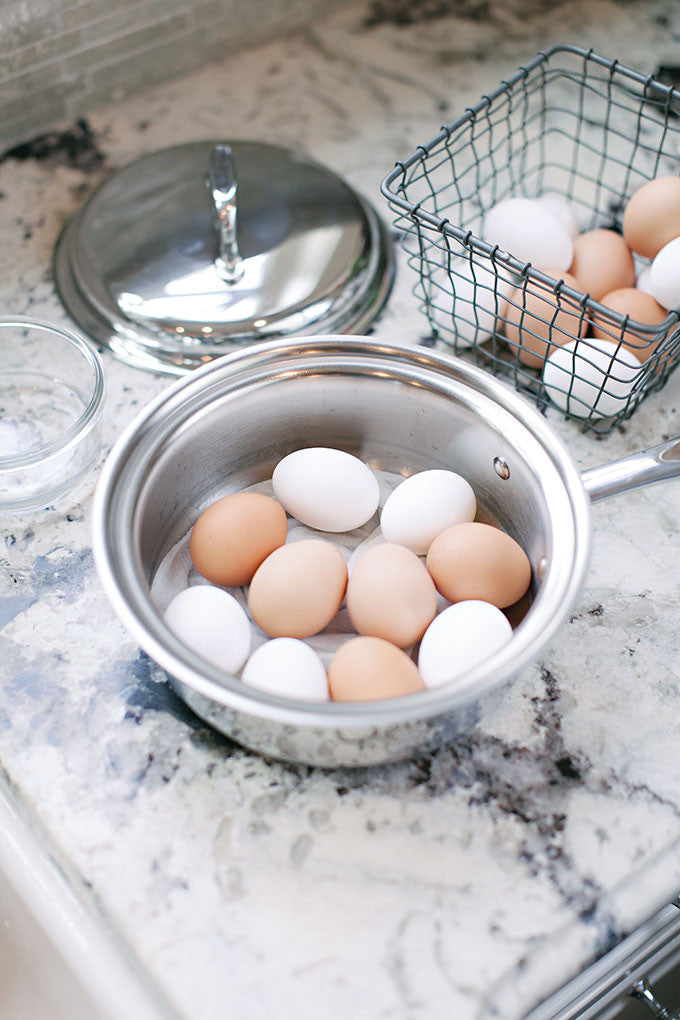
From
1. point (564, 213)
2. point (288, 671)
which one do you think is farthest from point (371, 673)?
point (564, 213)

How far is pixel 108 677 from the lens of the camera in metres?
0.66

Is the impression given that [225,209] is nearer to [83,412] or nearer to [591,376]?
[83,412]

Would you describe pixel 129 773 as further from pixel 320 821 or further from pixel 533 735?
pixel 533 735

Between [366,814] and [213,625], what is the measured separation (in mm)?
155

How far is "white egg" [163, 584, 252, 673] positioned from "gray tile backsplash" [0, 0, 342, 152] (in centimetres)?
67

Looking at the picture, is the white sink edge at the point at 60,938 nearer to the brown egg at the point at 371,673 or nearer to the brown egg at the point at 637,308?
the brown egg at the point at 371,673

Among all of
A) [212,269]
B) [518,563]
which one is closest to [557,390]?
[518,563]

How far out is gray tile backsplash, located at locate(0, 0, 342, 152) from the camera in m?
0.98

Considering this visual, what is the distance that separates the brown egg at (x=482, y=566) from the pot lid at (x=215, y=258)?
298 millimetres

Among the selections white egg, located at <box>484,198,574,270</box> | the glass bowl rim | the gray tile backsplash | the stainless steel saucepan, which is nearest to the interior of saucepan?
the stainless steel saucepan

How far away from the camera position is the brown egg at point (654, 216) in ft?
2.76

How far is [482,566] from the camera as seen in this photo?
2.09ft

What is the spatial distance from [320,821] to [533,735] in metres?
0.16

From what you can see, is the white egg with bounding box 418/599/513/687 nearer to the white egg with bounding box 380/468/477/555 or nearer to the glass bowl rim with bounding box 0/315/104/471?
the white egg with bounding box 380/468/477/555
